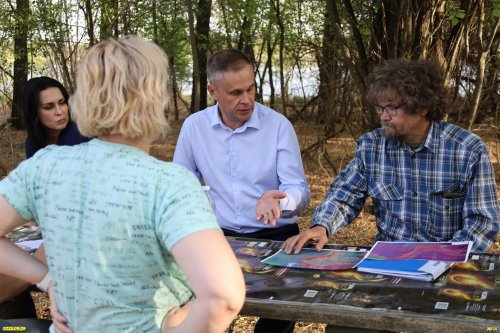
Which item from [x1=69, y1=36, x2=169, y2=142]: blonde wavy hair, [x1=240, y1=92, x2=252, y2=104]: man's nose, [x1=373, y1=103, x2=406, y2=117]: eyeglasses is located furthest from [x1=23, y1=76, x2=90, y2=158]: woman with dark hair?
[x1=69, y1=36, x2=169, y2=142]: blonde wavy hair

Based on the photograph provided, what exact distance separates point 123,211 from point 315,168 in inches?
312

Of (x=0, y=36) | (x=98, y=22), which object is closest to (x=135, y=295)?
(x=98, y=22)

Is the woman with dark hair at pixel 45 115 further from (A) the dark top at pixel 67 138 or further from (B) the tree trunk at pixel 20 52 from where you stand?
(B) the tree trunk at pixel 20 52

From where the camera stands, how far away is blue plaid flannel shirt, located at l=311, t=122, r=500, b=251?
111 inches

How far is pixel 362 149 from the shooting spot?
3154 millimetres

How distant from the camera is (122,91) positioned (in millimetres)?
1406

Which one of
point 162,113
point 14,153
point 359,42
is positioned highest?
point 359,42

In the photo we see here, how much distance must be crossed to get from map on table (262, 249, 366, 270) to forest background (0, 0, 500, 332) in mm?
765

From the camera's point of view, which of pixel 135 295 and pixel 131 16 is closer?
pixel 135 295

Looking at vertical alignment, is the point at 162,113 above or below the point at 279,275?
above

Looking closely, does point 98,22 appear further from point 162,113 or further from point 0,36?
point 162,113

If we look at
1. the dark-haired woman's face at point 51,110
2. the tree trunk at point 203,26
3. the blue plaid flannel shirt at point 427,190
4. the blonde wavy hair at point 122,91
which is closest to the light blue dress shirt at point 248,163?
the blue plaid flannel shirt at point 427,190

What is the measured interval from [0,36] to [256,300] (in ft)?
37.4

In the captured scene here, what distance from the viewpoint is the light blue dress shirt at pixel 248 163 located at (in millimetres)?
3414
